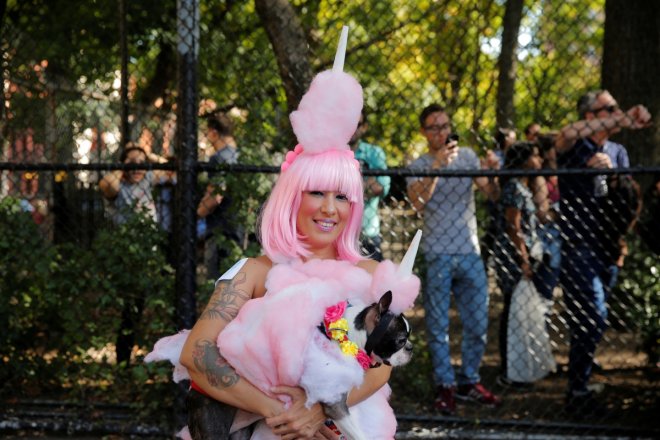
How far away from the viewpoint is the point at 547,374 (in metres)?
6.34

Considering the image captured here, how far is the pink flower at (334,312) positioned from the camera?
253cm

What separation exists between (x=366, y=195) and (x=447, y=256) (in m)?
0.73

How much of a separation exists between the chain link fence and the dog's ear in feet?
5.75

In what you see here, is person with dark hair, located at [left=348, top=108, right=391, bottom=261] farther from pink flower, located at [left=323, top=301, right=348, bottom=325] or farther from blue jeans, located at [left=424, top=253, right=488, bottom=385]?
pink flower, located at [left=323, top=301, right=348, bottom=325]

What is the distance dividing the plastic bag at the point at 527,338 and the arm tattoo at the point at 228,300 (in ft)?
12.2

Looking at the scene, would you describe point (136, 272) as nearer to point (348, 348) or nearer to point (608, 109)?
point (348, 348)

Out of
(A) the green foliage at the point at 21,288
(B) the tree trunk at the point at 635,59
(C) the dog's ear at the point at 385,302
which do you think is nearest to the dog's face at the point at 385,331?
(C) the dog's ear at the point at 385,302

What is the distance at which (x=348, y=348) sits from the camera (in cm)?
251

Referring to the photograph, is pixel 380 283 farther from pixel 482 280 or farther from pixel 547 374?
pixel 547 374

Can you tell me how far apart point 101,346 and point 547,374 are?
3217mm

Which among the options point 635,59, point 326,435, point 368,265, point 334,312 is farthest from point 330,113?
point 635,59

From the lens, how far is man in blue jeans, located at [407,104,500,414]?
551cm

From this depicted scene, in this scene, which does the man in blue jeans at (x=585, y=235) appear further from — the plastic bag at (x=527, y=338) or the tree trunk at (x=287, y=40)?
the tree trunk at (x=287, y=40)

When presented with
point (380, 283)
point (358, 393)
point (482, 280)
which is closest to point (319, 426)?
point (358, 393)
